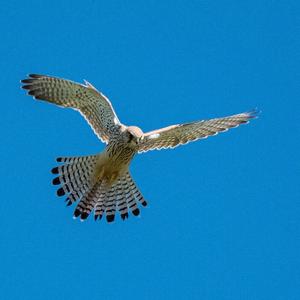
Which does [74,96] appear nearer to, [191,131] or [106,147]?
[106,147]

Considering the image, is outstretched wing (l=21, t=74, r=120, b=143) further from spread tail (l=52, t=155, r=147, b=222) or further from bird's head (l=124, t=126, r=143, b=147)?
spread tail (l=52, t=155, r=147, b=222)

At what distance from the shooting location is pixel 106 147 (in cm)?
1289

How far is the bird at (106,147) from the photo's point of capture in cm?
1270

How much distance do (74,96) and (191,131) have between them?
1.76m

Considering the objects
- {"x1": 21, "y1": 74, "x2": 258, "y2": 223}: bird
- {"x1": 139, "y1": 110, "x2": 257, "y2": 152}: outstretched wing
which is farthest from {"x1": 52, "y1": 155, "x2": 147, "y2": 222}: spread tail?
{"x1": 139, "y1": 110, "x2": 257, "y2": 152}: outstretched wing

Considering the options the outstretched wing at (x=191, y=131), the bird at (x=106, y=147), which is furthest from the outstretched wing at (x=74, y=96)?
the outstretched wing at (x=191, y=131)

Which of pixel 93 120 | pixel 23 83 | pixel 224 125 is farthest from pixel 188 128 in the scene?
pixel 23 83

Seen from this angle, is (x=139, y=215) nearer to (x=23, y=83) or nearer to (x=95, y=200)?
(x=95, y=200)

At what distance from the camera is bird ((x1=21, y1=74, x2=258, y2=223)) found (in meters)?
12.7

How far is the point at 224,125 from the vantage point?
42.9 ft

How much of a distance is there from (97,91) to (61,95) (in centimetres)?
68

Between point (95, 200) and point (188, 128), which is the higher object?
point (188, 128)

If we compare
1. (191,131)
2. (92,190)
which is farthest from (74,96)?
(191,131)

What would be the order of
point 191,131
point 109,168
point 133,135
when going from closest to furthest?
point 133,135 < point 109,168 < point 191,131
